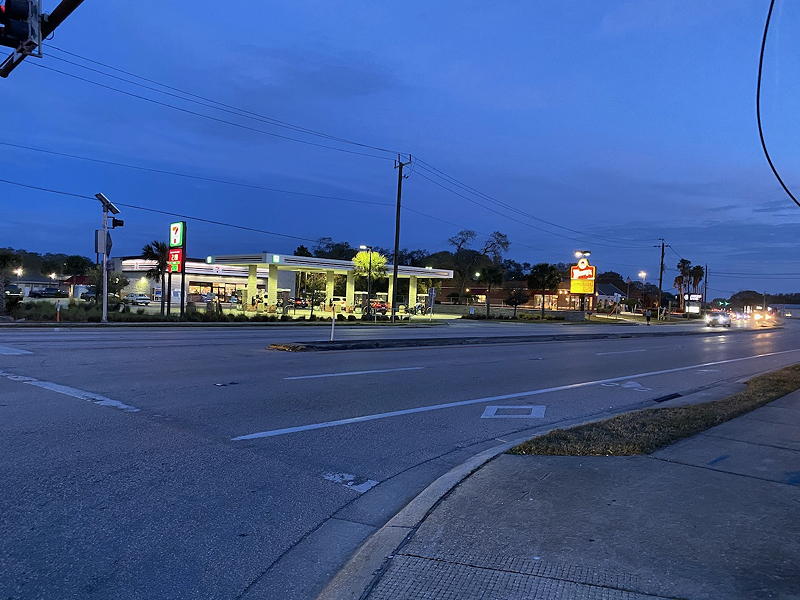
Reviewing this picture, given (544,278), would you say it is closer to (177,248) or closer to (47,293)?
(177,248)

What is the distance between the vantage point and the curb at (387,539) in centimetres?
346

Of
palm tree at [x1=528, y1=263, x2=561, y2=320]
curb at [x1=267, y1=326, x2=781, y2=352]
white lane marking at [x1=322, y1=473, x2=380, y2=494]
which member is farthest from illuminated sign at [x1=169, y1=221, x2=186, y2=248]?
palm tree at [x1=528, y1=263, x2=561, y2=320]

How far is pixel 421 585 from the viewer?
3377 millimetres

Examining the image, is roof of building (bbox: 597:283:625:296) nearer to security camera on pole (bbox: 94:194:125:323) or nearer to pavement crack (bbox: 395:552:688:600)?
security camera on pole (bbox: 94:194:125:323)

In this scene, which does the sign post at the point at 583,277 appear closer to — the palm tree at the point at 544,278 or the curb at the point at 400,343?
the palm tree at the point at 544,278

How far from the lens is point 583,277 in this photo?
216 ft

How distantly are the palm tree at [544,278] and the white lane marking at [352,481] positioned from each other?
214 ft

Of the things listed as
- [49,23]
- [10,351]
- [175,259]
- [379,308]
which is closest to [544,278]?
[379,308]

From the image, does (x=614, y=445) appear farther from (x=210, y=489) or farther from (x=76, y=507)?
(x=76, y=507)

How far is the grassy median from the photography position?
6.34 metres

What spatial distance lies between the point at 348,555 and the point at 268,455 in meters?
A: 2.41

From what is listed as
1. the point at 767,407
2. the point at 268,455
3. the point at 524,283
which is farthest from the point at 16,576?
the point at 524,283

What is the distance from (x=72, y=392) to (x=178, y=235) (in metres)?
27.0

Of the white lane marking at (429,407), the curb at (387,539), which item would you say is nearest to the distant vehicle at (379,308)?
the white lane marking at (429,407)
